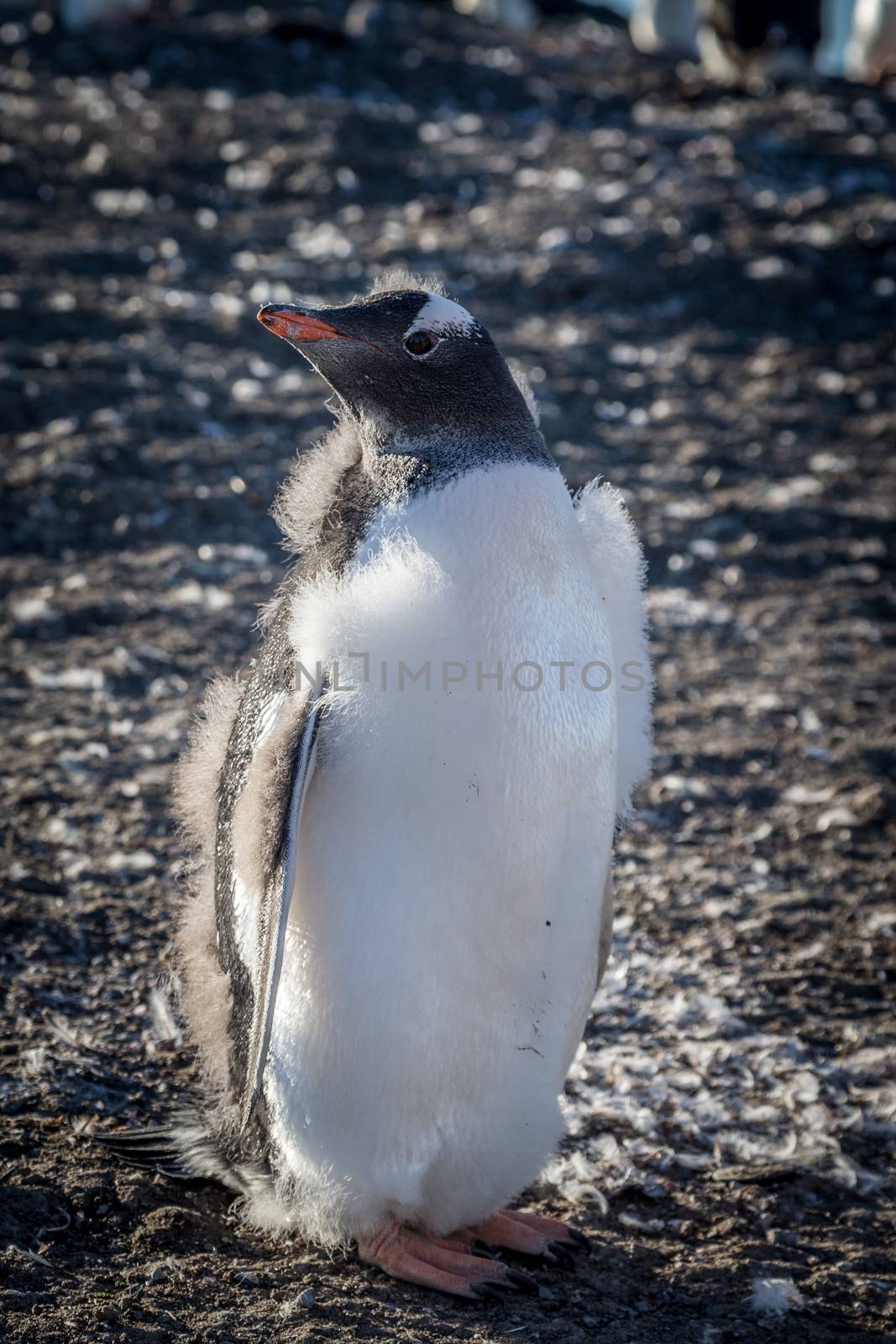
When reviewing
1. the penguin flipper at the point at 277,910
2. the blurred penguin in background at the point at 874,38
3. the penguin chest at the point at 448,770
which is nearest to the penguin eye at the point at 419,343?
the penguin chest at the point at 448,770

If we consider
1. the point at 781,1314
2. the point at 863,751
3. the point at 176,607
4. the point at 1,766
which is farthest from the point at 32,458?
the point at 781,1314

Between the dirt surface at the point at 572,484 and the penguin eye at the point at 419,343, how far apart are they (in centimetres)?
161

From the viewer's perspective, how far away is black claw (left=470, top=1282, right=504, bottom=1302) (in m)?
2.40

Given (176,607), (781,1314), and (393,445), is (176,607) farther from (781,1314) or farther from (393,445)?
(781,1314)

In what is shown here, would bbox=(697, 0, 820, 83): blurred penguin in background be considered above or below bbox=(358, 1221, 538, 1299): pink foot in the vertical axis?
above

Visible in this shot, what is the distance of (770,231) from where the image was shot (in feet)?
→ 26.8

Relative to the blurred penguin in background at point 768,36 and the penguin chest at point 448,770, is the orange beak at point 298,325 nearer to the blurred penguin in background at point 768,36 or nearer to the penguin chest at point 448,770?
the penguin chest at point 448,770

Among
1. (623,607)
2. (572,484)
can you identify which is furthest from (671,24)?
(623,607)

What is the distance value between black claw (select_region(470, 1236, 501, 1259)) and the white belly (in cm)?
18

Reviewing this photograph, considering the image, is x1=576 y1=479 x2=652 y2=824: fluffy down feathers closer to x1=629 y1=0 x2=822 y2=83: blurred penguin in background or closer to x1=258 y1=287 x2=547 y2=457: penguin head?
x1=258 y1=287 x2=547 y2=457: penguin head

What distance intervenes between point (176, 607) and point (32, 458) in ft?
4.39

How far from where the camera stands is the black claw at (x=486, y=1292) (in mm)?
2396

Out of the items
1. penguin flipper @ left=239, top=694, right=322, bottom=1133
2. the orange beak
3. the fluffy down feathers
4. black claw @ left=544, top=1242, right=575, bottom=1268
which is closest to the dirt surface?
black claw @ left=544, top=1242, right=575, bottom=1268

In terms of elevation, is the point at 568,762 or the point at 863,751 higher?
the point at 863,751
